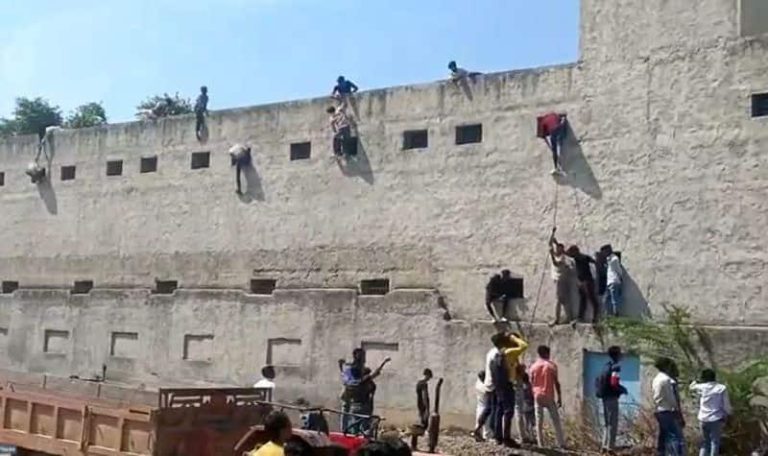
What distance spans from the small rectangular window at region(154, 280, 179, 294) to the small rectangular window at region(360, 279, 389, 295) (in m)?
4.61

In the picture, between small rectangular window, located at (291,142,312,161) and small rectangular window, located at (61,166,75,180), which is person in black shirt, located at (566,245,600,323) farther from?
small rectangular window, located at (61,166,75,180)

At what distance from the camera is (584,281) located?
53.0 ft

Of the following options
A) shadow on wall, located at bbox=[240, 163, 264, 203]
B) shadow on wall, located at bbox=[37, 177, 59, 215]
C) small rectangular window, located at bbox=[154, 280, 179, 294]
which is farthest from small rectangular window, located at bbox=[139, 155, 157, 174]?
shadow on wall, located at bbox=[37, 177, 59, 215]

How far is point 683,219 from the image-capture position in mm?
15531

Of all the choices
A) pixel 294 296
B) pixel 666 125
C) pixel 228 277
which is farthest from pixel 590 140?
pixel 228 277

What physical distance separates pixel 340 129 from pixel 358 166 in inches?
29.3

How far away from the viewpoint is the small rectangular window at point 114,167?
22.6 metres

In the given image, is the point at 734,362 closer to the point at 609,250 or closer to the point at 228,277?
the point at 609,250

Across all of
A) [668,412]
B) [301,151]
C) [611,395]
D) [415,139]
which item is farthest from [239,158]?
[668,412]

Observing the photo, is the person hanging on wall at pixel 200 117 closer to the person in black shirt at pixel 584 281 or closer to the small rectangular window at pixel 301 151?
the small rectangular window at pixel 301 151

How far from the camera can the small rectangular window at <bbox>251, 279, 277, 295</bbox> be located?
2014 centimetres

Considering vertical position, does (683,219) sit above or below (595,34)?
below

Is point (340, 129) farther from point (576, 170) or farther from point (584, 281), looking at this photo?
point (584, 281)

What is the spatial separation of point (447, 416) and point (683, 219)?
15.9 feet
